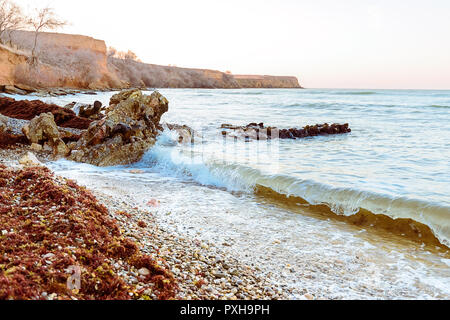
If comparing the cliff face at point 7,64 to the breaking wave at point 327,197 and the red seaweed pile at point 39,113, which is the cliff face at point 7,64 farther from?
the breaking wave at point 327,197

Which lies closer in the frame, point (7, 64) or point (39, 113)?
point (39, 113)

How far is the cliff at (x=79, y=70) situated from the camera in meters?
35.2

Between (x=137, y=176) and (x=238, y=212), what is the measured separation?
289cm

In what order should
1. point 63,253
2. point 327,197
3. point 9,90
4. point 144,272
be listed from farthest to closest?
point 9,90
point 327,197
point 144,272
point 63,253

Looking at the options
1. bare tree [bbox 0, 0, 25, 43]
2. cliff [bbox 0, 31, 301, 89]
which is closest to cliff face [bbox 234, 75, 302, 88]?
cliff [bbox 0, 31, 301, 89]

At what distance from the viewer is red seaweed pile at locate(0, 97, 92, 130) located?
11.7 metres

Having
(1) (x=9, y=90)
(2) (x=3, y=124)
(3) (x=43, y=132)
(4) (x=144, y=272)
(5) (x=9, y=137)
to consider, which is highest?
(1) (x=9, y=90)

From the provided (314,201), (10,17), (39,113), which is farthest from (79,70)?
(314,201)

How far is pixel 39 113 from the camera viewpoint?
39.3 feet

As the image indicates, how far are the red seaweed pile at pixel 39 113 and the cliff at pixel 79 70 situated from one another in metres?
22.3

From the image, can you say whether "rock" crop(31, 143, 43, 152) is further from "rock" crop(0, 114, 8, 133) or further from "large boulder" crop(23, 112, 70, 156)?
"rock" crop(0, 114, 8, 133)

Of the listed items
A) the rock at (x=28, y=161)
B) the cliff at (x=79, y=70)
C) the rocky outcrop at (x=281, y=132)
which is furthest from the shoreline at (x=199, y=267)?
the cliff at (x=79, y=70)

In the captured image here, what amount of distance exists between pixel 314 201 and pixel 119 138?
16.7 feet

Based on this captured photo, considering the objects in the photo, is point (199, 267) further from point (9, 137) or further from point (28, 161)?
point (9, 137)
